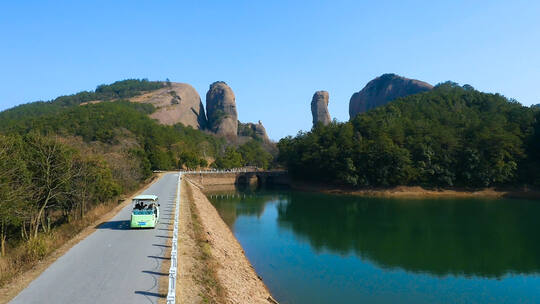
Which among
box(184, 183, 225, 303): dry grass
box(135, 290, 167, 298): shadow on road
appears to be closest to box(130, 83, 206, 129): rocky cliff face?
box(184, 183, 225, 303): dry grass

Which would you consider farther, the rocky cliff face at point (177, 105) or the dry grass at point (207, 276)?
the rocky cliff face at point (177, 105)

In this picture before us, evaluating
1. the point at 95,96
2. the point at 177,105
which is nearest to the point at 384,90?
the point at 177,105

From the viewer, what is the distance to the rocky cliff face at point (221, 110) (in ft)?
465

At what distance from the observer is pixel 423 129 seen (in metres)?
61.8

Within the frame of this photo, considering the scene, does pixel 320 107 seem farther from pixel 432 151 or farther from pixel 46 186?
pixel 46 186

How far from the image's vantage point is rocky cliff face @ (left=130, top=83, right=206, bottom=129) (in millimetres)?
134000

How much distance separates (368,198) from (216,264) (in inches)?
1713

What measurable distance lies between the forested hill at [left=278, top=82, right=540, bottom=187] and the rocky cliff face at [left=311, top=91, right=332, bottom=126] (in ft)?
247

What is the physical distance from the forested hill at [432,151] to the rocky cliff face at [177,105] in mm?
78240

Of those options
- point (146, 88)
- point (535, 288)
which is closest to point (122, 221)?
point (535, 288)

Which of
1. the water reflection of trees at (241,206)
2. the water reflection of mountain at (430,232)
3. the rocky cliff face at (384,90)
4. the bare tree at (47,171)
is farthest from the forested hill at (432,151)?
the rocky cliff face at (384,90)

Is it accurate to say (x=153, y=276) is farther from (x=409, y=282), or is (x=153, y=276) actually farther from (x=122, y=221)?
(x=409, y=282)

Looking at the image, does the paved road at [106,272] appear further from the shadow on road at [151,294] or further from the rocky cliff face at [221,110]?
the rocky cliff face at [221,110]

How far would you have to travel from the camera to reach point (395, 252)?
24109 millimetres
